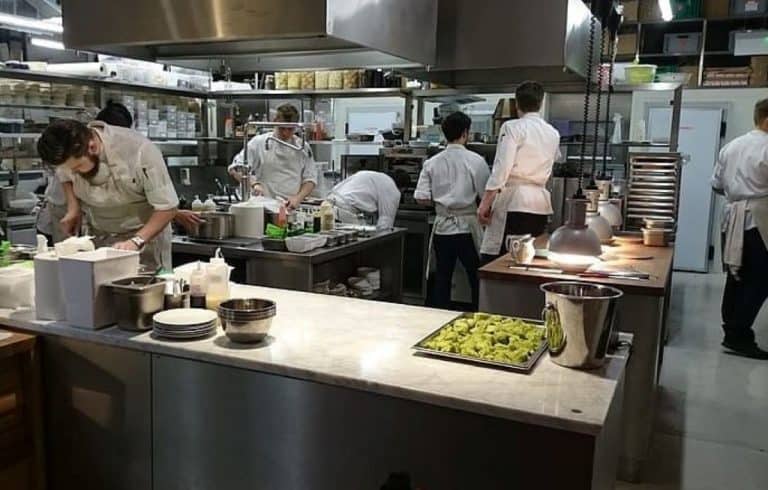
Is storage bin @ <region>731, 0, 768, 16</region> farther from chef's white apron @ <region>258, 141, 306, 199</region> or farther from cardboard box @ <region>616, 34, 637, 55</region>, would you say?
chef's white apron @ <region>258, 141, 306, 199</region>

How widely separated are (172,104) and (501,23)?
16.2 ft

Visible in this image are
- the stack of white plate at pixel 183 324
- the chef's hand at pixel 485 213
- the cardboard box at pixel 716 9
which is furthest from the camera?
the cardboard box at pixel 716 9

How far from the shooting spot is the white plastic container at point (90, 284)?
1982 millimetres

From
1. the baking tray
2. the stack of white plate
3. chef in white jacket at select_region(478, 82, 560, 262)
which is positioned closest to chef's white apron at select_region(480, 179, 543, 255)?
chef in white jacket at select_region(478, 82, 560, 262)

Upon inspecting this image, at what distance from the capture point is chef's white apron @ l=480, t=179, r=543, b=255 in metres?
4.45

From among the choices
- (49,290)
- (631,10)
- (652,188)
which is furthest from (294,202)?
(631,10)

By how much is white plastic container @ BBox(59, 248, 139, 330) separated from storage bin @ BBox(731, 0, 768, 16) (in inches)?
293

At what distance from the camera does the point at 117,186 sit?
3.06 m

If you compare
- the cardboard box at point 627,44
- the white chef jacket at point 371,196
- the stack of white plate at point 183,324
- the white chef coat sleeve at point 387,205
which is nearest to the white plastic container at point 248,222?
the white chef jacket at point 371,196

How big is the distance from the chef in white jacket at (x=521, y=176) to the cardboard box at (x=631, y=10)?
419cm

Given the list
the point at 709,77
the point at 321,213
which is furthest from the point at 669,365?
the point at 709,77

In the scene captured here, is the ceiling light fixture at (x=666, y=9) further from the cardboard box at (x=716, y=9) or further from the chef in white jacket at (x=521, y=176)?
the chef in white jacket at (x=521, y=176)

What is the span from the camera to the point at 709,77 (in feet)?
24.9

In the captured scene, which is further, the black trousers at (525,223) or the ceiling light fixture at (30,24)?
the ceiling light fixture at (30,24)
